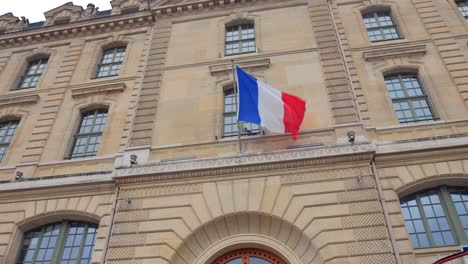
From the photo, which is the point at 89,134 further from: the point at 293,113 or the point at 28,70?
the point at 293,113

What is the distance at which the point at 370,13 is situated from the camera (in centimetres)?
1933

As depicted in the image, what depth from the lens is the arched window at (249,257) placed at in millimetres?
12266

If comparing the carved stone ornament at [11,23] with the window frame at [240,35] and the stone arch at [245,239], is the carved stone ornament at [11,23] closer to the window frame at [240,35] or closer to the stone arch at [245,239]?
the window frame at [240,35]

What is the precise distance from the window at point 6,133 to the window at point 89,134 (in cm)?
326

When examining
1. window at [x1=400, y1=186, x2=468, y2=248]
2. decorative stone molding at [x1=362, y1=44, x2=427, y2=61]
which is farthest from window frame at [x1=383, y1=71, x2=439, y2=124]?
window at [x1=400, y1=186, x2=468, y2=248]

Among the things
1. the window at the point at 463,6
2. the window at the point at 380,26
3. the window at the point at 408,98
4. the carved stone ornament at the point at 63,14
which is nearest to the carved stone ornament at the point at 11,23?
the carved stone ornament at the point at 63,14

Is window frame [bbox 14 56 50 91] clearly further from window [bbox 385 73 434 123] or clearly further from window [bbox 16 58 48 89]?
window [bbox 385 73 434 123]

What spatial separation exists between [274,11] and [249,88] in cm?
714

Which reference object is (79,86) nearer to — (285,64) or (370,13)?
(285,64)

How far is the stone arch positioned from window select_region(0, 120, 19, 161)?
1000cm

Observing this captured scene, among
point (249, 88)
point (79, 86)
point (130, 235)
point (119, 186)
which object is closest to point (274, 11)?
point (249, 88)

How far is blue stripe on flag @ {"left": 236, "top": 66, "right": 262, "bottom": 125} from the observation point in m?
13.9

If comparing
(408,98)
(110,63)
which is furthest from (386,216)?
(110,63)

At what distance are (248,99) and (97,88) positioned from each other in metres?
7.76
